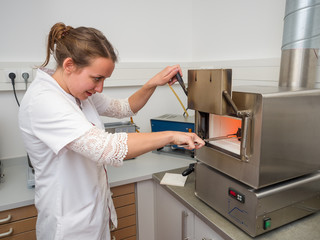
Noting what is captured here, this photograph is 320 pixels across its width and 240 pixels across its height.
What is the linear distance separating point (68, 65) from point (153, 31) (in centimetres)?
124

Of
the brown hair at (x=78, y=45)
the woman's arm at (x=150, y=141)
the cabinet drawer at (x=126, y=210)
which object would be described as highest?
the brown hair at (x=78, y=45)

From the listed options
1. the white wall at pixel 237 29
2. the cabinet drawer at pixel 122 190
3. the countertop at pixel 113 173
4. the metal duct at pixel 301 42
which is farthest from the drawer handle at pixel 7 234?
the white wall at pixel 237 29

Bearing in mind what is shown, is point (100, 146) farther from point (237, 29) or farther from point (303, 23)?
point (237, 29)

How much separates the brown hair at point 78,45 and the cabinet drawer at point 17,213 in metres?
0.75

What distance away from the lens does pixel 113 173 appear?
1536 millimetres

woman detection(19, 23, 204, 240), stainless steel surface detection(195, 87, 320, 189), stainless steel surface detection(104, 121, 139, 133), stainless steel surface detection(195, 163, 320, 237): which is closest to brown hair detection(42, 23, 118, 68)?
woman detection(19, 23, 204, 240)

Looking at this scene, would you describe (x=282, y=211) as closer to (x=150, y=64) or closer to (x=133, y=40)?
(x=150, y=64)

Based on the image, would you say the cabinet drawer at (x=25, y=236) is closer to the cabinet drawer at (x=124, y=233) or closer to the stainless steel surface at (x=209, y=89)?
the cabinet drawer at (x=124, y=233)

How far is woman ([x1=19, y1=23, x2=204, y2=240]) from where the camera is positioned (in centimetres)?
82

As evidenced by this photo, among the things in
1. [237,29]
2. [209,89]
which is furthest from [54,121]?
[237,29]

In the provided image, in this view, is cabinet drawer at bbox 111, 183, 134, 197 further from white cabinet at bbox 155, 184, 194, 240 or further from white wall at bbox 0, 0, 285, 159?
white wall at bbox 0, 0, 285, 159

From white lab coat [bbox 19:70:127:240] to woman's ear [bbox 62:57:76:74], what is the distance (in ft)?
0.24

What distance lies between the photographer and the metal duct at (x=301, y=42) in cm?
106

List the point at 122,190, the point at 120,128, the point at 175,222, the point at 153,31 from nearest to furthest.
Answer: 1. the point at 175,222
2. the point at 122,190
3. the point at 120,128
4. the point at 153,31
